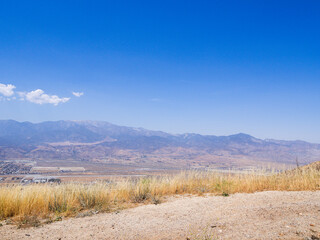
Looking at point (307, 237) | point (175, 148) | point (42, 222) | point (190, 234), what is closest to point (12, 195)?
point (42, 222)

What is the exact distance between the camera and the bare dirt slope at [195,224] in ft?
12.8

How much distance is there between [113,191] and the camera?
8211mm

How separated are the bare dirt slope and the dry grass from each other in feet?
3.34

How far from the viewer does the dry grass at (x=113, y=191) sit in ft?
21.0

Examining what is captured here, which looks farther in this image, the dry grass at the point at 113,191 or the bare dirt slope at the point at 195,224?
the dry grass at the point at 113,191

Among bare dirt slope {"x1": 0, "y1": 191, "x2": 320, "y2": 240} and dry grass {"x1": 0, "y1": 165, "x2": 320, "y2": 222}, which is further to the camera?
dry grass {"x1": 0, "y1": 165, "x2": 320, "y2": 222}

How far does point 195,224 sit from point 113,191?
437 centimetres

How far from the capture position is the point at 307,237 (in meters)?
3.40

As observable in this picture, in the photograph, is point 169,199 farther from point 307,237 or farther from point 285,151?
point 285,151

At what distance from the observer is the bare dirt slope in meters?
3.91

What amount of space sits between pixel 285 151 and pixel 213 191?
177 meters

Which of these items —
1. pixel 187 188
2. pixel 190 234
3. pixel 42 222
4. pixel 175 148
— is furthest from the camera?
pixel 175 148

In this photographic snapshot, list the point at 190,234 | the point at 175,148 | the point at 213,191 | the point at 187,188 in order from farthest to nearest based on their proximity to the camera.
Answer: the point at 175,148, the point at 187,188, the point at 213,191, the point at 190,234

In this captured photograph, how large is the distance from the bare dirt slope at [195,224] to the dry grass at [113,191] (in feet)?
3.34
